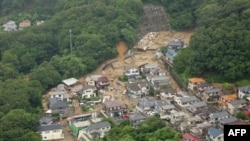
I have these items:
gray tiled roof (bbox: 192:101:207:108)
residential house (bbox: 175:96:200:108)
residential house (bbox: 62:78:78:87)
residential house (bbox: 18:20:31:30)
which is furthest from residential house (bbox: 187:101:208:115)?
residential house (bbox: 18:20:31:30)

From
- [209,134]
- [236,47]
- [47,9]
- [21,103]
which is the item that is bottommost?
[209,134]

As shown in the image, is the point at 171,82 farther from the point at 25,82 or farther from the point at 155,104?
the point at 25,82

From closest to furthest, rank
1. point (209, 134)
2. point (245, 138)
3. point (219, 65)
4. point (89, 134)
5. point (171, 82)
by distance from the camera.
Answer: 1. point (245, 138)
2. point (209, 134)
3. point (89, 134)
4. point (219, 65)
5. point (171, 82)

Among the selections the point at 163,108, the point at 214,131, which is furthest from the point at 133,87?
the point at 214,131

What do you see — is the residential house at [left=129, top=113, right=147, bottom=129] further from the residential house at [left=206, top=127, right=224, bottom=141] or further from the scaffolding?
the scaffolding

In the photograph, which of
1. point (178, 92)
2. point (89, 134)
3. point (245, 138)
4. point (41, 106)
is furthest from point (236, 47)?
point (245, 138)

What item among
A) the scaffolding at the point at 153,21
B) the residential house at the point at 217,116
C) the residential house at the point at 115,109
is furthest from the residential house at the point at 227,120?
the scaffolding at the point at 153,21

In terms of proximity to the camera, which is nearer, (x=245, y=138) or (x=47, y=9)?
(x=245, y=138)
